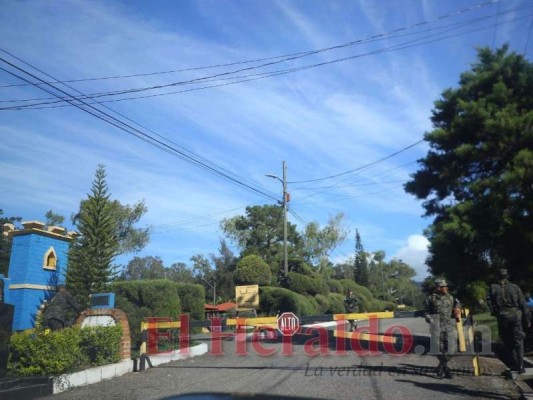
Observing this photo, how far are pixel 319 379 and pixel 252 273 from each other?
68.3ft

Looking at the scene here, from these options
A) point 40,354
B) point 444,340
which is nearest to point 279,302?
point 444,340

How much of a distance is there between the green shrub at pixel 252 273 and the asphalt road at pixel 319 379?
56.2ft

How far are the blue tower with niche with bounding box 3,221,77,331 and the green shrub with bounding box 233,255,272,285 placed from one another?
12.2m

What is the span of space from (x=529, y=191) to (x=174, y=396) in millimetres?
9535

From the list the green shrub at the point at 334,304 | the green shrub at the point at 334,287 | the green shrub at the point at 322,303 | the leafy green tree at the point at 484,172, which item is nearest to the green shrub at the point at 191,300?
the leafy green tree at the point at 484,172

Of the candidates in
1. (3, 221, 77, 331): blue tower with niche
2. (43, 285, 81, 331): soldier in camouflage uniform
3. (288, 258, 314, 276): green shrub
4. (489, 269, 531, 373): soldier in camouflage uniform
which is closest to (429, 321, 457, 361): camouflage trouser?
(489, 269, 531, 373): soldier in camouflage uniform

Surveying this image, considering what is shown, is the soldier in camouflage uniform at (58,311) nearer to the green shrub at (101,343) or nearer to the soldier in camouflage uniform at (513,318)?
the green shrub at (101,343)

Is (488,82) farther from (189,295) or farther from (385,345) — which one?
(189,295)

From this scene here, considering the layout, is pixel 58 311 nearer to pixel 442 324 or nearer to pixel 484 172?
pixel 442 324

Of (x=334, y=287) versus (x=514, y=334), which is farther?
(x=334, y=287)

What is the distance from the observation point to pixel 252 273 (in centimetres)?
2850

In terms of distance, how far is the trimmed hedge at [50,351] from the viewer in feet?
25.6

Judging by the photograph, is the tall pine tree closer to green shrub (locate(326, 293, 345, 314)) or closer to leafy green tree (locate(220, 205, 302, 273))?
green shrub (locate(326, 293, 345, 314))

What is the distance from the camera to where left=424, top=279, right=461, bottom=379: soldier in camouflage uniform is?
25.0 ft
